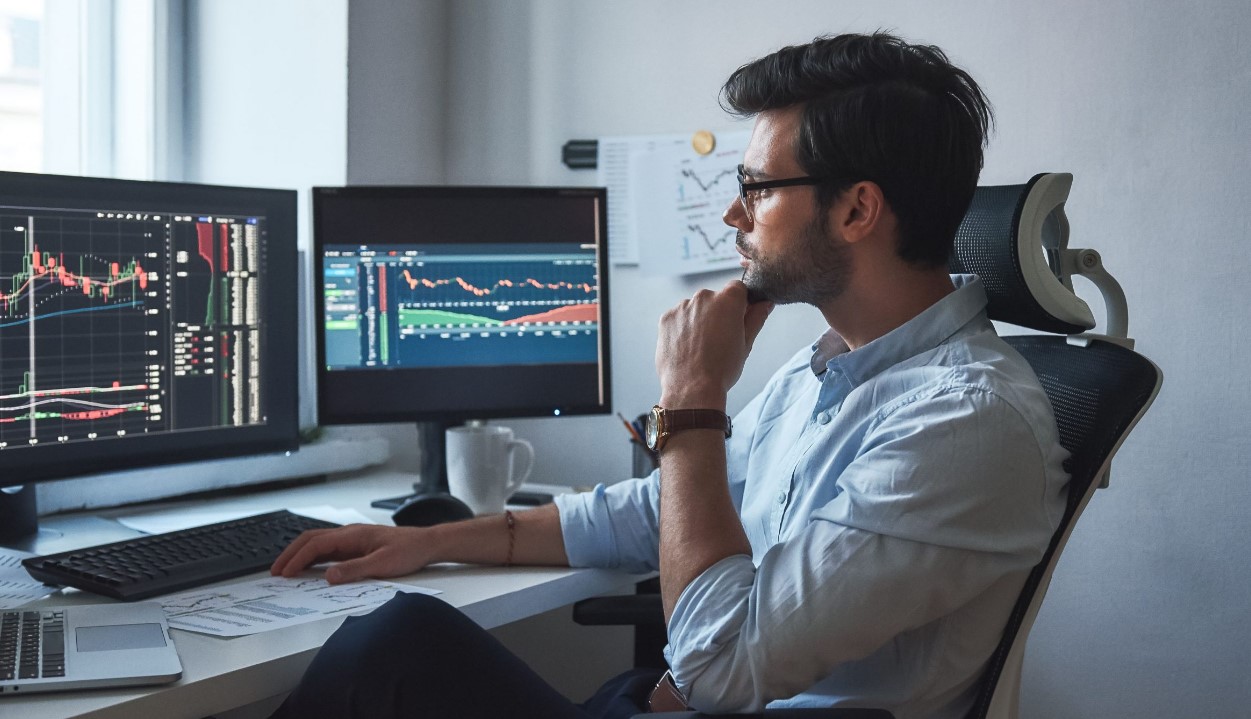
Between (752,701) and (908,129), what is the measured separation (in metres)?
0.60

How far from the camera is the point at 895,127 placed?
1150 mm

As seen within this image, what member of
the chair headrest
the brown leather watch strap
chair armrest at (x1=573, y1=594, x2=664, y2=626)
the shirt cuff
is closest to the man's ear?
the chair headrest

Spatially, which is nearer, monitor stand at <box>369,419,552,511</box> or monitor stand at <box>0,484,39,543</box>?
monitor stand at <box>0,484,39,543</box>

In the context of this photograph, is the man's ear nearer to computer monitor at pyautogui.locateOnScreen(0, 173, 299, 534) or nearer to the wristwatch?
the wristwatch

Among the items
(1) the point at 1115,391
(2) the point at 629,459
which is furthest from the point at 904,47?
(2) the point at 629,459

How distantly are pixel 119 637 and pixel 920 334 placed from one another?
84 cm

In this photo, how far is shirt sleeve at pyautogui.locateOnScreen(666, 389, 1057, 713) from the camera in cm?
96

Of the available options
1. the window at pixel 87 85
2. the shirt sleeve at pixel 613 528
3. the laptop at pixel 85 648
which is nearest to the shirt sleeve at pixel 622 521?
the shirt sleeve at pixel 613 528

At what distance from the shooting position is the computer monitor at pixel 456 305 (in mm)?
1761

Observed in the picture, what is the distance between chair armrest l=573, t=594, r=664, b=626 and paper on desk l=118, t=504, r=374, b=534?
1.33 ft

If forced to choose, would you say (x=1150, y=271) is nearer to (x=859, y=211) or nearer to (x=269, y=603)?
(x=859, y=211)

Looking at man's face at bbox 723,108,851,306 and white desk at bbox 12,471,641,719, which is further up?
man's face at bbox 723,108,851,306

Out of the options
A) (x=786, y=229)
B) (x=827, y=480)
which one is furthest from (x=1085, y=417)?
(x=786, y=229)

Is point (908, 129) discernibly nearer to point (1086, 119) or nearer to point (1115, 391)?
point (1115, 391)
